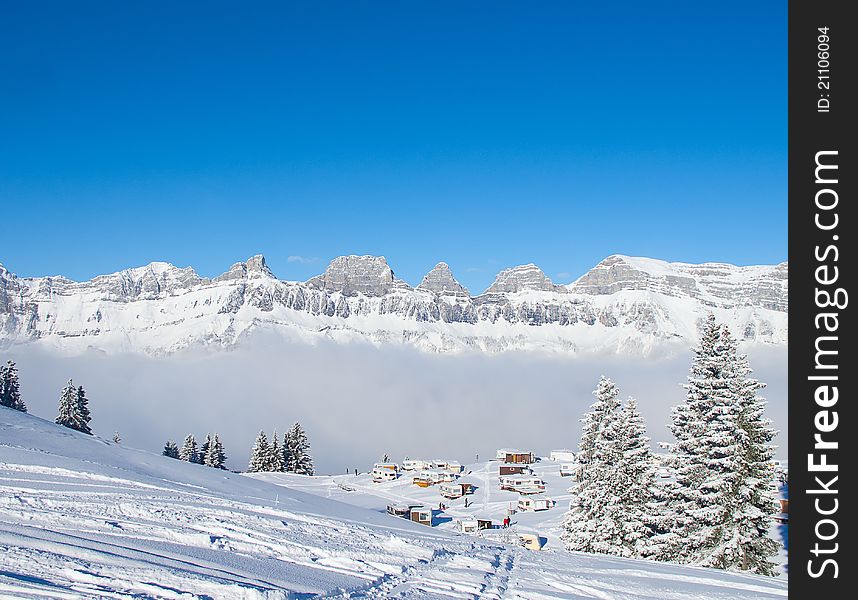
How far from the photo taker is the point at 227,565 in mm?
7227

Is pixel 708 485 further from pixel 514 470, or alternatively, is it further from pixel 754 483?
pixel 514 470

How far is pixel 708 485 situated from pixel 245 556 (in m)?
13.3

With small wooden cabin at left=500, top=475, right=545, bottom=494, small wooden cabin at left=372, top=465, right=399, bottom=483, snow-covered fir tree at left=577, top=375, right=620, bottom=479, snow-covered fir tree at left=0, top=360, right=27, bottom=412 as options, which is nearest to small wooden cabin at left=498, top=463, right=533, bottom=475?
small wooden cabin at left=500, top=475, right=545, bottom=494

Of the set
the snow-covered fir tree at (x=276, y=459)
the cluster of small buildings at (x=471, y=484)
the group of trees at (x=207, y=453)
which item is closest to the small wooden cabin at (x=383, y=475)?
the cluster of small buildings at (x=471, y=484)

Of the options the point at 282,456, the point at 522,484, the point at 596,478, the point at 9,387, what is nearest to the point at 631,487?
the point at 596,478

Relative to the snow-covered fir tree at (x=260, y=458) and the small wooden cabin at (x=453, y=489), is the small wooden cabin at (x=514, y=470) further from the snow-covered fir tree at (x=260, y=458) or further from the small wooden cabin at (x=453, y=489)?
Answer: the snow-covered fir tree at (x=260, y=458)

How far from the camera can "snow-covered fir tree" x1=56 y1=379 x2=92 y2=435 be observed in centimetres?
5669

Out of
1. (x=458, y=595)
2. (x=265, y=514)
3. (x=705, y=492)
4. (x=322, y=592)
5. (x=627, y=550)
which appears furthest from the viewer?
(x=627, y=550)

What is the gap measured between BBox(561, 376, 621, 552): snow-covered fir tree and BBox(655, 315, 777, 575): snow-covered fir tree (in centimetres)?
285

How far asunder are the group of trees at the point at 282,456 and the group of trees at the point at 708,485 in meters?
56.8

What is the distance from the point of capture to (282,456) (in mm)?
73188
